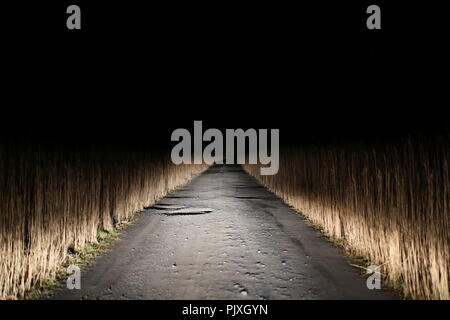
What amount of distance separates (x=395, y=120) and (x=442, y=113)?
95cm

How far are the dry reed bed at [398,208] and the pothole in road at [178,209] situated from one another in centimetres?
271

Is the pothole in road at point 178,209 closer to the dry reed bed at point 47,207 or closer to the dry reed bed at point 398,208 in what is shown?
the dry reed bed at point 47,207

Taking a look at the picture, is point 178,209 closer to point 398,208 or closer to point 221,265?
point 221,265

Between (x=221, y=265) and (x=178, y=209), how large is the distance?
3585 millimetres

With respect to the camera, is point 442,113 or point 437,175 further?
point 442,113

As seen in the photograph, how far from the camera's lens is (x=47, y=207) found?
11.2ft

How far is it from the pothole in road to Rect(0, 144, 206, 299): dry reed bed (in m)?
1.37

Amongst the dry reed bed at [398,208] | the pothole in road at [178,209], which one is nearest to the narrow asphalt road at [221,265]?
the dry reed bed at [398,208]

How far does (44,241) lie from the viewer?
10.6ft

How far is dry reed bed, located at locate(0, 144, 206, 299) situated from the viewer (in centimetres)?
287

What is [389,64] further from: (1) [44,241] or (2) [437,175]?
(1) [44,241]

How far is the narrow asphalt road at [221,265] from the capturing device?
288 centimetres

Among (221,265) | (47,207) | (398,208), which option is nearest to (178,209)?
(221,265)

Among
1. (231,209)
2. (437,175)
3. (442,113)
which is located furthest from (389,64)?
(437,175)
